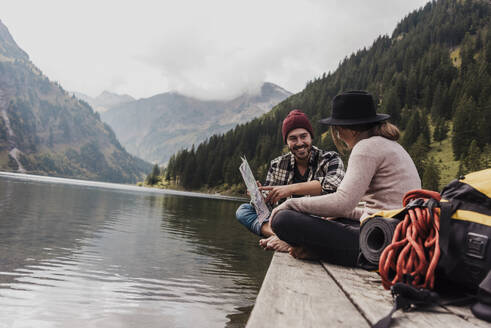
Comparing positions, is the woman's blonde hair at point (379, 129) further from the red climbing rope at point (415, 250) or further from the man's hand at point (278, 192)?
the man's hand at point (278, 192)

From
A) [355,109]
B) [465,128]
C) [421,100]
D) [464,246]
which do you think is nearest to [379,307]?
[464,246]

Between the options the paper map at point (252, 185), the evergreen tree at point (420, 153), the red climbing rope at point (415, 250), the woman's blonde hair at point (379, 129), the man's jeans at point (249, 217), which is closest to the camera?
the red climbing rope at point (415, 250)

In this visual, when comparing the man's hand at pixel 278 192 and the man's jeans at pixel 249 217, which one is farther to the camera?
the man's jeans at pixel 249 217

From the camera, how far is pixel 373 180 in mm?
3861

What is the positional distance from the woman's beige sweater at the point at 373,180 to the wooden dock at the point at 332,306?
823 millimetres

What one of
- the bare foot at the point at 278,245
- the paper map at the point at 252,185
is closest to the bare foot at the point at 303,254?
the bare foot at the point at 278,245

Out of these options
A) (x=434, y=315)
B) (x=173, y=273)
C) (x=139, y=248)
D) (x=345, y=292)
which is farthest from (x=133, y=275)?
(x=434, y=315)

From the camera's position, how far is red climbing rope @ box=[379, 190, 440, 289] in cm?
242

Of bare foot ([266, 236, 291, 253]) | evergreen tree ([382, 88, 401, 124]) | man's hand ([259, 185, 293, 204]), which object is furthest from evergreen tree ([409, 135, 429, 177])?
bare foot ([266, 236, 291, 253])

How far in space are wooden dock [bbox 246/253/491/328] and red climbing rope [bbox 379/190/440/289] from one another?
207 millimetres

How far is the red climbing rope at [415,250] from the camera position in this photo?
2.42m

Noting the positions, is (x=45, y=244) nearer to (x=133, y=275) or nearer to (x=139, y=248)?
(x=139, y=248)

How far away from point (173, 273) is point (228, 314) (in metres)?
3.08

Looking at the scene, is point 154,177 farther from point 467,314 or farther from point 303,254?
point 467,314
